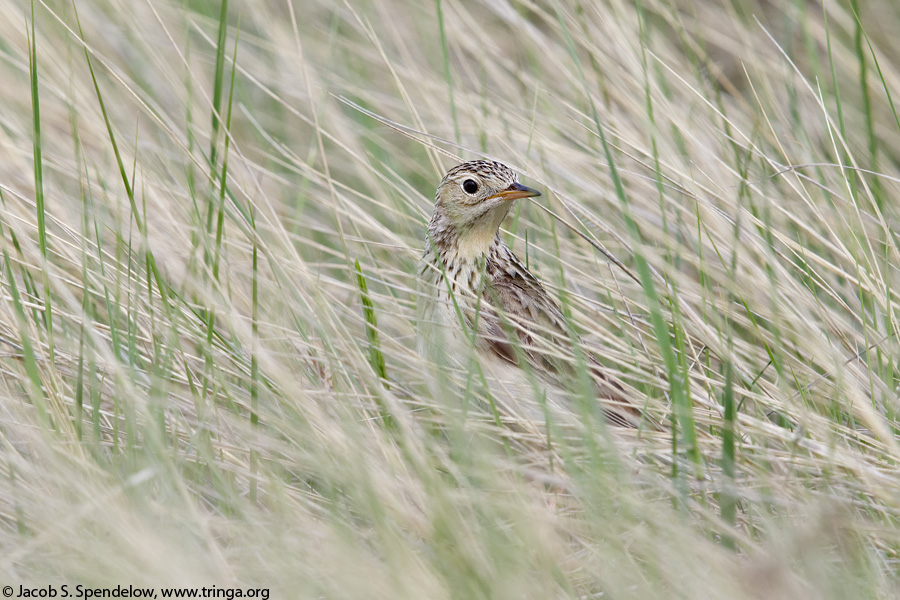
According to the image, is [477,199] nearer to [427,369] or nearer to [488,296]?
Answer: [488,296]

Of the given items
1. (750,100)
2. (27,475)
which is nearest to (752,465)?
(27,475)

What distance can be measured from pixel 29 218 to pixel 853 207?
285 centimetres

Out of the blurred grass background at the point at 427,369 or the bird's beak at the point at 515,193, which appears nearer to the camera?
the blurred grass background at the point at 427,369

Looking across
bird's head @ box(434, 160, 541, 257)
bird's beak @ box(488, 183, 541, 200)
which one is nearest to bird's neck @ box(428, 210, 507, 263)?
bird's head @ box(434, 160, 541, 257)

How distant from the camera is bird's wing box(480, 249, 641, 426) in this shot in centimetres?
351

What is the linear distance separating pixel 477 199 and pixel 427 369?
2.62ft

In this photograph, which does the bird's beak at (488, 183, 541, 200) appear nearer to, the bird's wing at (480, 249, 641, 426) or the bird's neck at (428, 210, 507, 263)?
the bird's neck at (428, 210, 507, 263)

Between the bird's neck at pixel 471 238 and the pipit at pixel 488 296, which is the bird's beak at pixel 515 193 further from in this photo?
the bird's neck at pixel 471 238

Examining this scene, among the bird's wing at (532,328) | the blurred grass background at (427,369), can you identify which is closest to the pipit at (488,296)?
the bird's wing at (532,328)

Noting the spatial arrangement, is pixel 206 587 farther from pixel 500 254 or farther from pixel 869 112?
pixel 869 112

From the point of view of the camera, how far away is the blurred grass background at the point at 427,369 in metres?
2.46

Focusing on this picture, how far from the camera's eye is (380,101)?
17.0ft

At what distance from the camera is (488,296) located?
3859 millimetres

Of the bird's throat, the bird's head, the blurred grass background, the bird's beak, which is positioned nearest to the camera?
the blurred grass background
